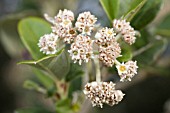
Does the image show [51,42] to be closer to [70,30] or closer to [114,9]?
[70,30]

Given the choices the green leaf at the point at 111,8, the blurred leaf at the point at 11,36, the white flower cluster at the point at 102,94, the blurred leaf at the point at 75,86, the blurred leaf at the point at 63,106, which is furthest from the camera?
the blurred leaf at the point at 11,36

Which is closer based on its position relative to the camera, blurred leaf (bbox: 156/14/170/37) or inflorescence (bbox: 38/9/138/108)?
inflorescence (bbox: 38/9/138/108)

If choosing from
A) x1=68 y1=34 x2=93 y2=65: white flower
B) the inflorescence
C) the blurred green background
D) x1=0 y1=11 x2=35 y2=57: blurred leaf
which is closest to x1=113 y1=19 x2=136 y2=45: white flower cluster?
the inflorescence

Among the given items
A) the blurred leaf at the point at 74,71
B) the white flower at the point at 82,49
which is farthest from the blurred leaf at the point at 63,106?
the white flower at the point at 82,49

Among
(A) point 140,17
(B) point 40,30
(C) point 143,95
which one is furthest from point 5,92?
(A) point 140,17

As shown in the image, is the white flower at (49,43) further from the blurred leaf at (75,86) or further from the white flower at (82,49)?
the blurred leaf at (75,86)

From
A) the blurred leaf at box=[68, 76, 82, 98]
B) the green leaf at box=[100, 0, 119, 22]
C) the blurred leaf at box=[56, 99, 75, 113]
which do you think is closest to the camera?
the green leaf at box=[100, 0, 119, 22]

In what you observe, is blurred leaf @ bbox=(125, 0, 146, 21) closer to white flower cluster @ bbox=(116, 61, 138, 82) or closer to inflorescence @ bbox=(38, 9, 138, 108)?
inflorescence @ bbox=(38, 9, 138, 108)
